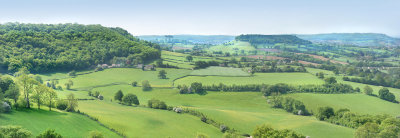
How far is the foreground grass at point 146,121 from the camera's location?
4216 cm

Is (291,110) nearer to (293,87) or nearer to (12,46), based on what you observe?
(293,87)

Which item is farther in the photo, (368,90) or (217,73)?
(217,73)

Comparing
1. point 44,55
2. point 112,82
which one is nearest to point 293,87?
point 112,82

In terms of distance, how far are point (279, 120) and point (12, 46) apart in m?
106

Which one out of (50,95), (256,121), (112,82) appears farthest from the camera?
(112,82)

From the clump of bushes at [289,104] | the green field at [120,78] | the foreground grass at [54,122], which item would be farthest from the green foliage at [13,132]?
the clump of bushes at [289,104]

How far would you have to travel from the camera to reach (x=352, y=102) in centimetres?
7156

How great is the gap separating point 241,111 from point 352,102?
126 ft

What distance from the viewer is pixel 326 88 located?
3137 inches

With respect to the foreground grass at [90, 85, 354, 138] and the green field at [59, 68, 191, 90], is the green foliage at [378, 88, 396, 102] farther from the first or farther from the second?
the green field at [59, 68, 191, 90]

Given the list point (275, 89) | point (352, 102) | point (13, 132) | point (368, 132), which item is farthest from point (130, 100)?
point (352, 102)

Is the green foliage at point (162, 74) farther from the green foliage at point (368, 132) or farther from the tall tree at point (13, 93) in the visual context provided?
the green foliage at point (368, 132)

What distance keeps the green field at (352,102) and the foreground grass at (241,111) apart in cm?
1176

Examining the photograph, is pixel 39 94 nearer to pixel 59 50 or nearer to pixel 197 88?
pixel 197 88
